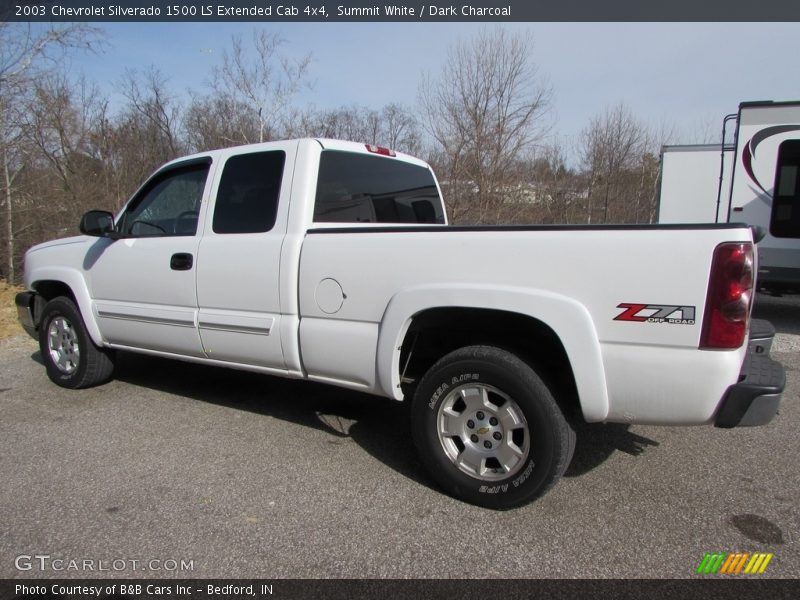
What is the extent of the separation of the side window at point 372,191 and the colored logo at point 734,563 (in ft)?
9.29

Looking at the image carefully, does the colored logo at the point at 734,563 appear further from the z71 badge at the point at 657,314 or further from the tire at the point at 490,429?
the z71 badge at the point at 657,314

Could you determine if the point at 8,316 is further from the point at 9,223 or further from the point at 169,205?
the point at 169,205

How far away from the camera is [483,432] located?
2.85 m

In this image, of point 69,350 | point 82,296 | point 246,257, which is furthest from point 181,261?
point 69,350

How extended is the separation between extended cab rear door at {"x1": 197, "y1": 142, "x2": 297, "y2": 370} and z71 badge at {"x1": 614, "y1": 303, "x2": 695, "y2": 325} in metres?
2.06

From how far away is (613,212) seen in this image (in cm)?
1933

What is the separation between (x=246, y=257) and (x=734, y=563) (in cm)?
316

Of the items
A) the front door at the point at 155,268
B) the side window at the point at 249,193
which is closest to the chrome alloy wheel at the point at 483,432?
the side window at the point at 249,193

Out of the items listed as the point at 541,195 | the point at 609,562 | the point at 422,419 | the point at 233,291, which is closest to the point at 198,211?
the point at 233,291

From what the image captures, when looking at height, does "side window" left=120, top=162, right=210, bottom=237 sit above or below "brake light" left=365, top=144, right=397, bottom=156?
below

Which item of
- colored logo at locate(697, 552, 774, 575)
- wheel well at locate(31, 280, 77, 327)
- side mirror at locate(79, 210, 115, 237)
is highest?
side mirror at locate(79, 210, 115, 237)

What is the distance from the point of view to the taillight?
2.23 m

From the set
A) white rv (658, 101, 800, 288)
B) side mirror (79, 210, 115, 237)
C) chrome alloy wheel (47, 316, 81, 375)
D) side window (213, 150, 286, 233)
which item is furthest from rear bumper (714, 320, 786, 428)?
white rv (658, 101, 800, 288)

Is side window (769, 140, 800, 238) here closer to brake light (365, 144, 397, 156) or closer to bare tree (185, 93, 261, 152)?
brake light (365, 144, 397, 156)
